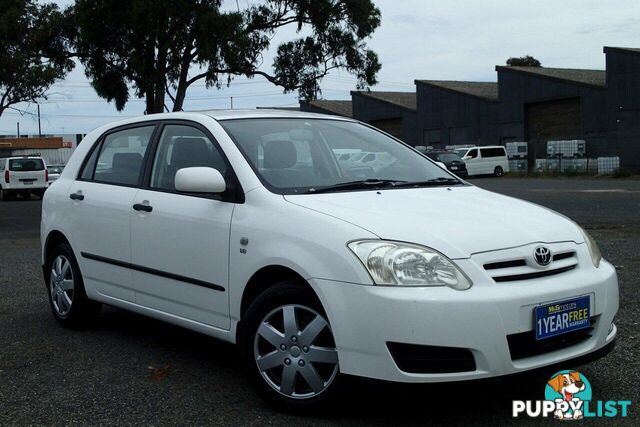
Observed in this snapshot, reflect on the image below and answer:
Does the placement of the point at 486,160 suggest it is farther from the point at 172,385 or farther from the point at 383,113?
the point at 172,385

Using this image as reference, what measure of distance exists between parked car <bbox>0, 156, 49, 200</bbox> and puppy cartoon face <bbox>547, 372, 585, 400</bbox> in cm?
2807

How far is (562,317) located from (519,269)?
31cm

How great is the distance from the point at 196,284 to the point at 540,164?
129 feet

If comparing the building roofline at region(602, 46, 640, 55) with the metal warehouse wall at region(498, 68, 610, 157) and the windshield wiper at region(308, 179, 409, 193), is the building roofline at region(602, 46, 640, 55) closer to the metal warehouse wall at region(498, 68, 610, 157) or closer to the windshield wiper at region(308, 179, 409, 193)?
the metal warehouse wall at region(498, 68, 610, 157)

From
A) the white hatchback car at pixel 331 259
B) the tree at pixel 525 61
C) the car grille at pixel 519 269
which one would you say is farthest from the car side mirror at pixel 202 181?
the tree at pixel 525 61

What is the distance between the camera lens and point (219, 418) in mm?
3980

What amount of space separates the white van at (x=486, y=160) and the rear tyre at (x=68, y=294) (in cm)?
3708

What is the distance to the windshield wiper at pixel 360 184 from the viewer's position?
4.43 meters

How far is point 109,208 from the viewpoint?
5.46m

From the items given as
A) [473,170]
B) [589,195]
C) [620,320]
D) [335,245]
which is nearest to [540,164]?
[473,170]

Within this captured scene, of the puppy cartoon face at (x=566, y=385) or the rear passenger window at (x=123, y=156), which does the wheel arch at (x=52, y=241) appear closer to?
the rear passenger window at (x=123, y=156)

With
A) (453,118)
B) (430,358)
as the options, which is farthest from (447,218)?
(453,118)

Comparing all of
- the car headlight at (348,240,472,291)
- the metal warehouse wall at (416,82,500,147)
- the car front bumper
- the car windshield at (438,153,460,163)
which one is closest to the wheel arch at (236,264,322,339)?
the car front bumper

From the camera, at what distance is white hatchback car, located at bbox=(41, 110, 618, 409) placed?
11.7 feet
